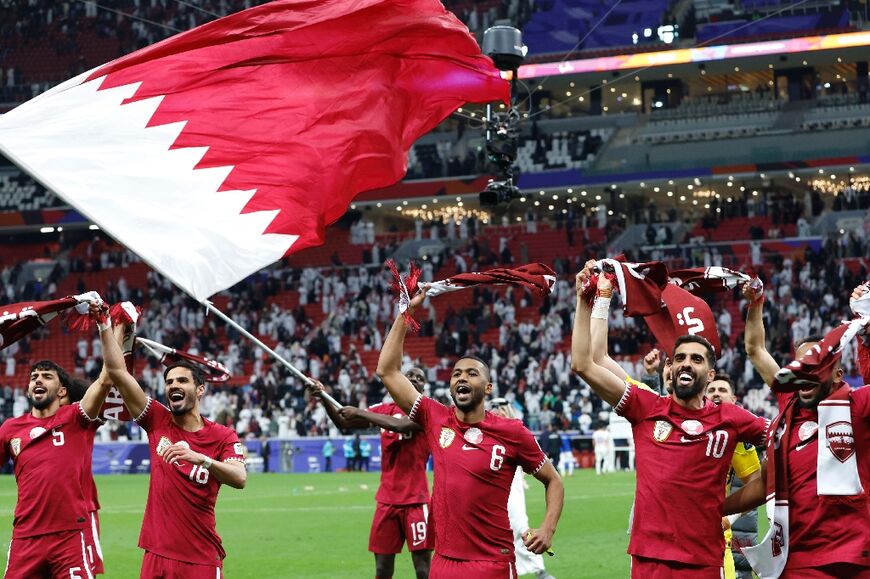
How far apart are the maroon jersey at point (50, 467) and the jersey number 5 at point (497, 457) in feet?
9.80

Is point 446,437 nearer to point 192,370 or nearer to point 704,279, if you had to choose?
point 192,370

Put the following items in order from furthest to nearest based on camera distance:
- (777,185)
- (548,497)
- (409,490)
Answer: (777,185) → (409,490) → (548,497)

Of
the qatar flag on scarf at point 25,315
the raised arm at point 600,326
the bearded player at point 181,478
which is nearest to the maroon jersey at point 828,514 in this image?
the raised arm at point 600,326

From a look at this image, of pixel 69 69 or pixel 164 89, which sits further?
pixel 69 69

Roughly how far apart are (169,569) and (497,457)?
2.18m

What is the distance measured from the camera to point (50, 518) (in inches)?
363

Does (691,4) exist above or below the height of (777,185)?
above

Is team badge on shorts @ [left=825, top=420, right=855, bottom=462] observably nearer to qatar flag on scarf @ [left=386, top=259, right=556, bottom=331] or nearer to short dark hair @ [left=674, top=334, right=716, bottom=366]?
short dark hair @ [left=674, top=334, right=716, bottom=366]

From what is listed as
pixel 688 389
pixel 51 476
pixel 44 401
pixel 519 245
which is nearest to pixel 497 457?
pixel 688 389

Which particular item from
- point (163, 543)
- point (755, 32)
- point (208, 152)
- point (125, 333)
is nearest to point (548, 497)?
point (163, 543)

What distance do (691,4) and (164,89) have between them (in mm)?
47152

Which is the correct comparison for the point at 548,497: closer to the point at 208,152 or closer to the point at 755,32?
the point at 208,152

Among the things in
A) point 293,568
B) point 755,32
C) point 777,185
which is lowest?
point 293,568

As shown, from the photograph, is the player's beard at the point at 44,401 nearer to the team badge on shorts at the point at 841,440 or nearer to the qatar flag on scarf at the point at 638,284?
the qatar flag on scarf at the point at 638,284
